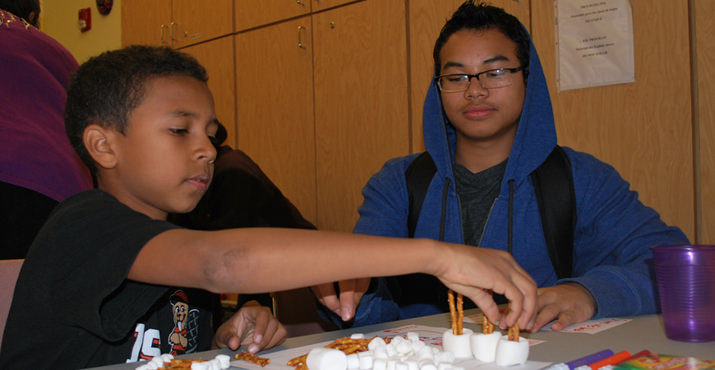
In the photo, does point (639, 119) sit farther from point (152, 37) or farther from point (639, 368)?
point (152, 37)

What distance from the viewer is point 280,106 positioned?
3633 mm

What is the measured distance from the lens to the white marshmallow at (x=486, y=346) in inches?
30.4

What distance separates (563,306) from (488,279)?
0.33 metres

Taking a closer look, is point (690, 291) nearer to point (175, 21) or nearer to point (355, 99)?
point (355, 99)

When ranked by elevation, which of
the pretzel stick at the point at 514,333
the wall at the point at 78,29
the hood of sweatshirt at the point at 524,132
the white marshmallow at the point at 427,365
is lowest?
the white marshmallow at the point at 427,365

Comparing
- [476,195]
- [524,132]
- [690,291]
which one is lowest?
[690,291]

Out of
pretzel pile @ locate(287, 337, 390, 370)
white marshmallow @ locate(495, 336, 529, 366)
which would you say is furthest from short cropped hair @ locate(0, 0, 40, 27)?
white marshmallow @ locate(495, 336, 529, 366)

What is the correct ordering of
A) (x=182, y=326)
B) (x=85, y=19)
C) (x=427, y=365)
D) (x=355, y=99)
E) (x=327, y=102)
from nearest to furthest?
1. (x=427, y=365)
2. (x=182, y=326)
3. (x=355, y=99)
4. (x=327, y=102)
5. (x=85, y=19)

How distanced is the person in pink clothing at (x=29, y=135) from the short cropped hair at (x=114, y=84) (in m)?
0.19

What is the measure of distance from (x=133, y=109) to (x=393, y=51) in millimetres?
2123

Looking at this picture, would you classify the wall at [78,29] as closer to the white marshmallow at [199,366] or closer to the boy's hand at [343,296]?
the boy's hand at [343,296]

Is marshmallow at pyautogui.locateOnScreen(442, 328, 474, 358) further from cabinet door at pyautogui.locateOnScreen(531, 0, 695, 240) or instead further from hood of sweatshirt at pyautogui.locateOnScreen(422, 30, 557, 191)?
cabinet door at pyautogui.locateOnScreen(531, 0, 695, 240)

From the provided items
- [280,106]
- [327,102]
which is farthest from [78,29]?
[327,102]

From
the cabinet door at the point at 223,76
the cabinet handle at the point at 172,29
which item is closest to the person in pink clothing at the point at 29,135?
the cabinet door at the point at 223,76
